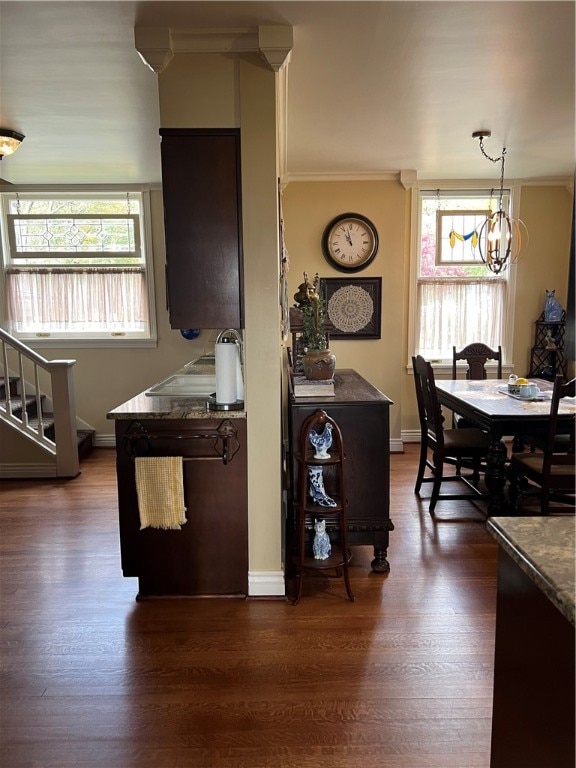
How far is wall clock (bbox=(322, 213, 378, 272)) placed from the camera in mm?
4879

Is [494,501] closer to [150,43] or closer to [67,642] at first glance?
[67,642]

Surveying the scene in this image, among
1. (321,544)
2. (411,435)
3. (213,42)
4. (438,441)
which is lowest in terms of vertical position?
(411,435)

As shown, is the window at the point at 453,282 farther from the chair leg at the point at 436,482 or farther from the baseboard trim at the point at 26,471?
the baseboard trim at the point at 26,471

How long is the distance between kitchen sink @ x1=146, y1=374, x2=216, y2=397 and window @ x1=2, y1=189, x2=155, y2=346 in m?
1.82

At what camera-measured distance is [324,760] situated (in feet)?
5.26

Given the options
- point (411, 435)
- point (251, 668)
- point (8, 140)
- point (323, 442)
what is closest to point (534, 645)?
point (251, 668)

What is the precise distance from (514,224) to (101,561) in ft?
15.7

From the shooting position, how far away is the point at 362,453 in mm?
2676

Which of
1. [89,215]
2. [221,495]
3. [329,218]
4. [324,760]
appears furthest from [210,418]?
[89,215]

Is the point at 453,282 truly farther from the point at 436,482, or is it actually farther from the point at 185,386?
the point at 185,386

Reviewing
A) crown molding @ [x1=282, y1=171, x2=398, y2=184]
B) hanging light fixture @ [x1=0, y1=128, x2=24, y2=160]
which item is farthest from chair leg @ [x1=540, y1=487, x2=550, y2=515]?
hanging light fixture @ [x1=0, y1=128, x2=24, y2=160]

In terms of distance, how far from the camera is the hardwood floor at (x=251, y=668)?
1.66 metres

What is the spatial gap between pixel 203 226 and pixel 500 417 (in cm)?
207

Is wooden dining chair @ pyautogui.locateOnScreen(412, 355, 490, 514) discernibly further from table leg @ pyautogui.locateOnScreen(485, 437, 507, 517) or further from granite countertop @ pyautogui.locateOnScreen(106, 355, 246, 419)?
granite countertop @ pyautogui.locateOnScreen(106, 355, 246, 419)
